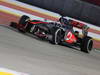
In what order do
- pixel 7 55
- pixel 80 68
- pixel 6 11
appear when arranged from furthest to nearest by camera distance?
pixel 6 11 < pixel 80 68 < pixel 7 55

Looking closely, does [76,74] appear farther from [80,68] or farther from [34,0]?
[34,0]

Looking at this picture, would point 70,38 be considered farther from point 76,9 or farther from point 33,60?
point 76,9

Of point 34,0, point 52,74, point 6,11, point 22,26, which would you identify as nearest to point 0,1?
point 34,0

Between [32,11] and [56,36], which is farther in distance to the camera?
[32,11]

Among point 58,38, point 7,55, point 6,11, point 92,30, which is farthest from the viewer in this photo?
point 92,30

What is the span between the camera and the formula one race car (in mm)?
10487

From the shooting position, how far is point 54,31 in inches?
408

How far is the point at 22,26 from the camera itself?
1080cm

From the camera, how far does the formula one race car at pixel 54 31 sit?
10.5 meters

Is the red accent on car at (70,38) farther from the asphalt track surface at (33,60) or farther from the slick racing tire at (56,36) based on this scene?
the asphalt track surface at (33,60)

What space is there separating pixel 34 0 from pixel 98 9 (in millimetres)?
3382

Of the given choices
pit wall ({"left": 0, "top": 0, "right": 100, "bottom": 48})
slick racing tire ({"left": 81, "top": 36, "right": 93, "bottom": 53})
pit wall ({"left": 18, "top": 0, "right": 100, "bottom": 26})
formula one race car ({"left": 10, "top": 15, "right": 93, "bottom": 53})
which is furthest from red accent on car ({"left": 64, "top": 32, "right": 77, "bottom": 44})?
pit wall ({"left": 18, "top": 0, "right": 100, "bottom": 26})

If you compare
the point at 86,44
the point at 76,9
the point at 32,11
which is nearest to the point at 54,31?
the point at 86,44

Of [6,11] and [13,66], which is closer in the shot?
[13,66]
